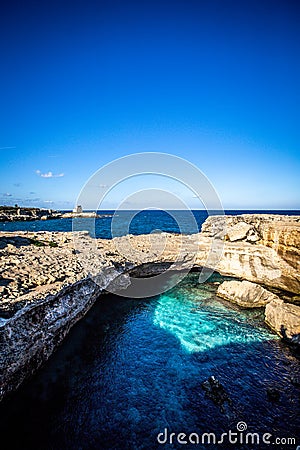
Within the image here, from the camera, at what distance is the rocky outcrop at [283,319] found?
14.8m

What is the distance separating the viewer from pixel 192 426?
9.18 meters

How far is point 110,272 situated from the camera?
18.7 metres

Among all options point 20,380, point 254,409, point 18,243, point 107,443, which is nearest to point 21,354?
point 20,380

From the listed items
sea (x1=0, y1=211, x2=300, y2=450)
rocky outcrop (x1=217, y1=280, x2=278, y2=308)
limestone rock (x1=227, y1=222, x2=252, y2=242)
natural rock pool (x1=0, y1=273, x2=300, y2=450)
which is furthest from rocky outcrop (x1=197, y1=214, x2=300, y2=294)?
sea (x1=0, y1=211, x2=300, y2=450)

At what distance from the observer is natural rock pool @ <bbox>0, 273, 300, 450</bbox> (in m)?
8.95

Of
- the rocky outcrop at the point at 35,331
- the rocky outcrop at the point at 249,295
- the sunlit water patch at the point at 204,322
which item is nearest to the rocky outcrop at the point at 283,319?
the sunlit water patch at the point at 204,322

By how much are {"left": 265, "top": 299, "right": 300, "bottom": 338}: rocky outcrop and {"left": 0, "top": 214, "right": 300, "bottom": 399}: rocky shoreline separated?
6 centimetres

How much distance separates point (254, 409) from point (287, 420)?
1.25m

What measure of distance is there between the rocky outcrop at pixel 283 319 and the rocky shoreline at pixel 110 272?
0.06 metres

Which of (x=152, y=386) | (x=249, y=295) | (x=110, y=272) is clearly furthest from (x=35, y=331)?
(x=249, y=295)

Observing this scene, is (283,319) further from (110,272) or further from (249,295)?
(110,272)

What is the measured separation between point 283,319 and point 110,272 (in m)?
13.2

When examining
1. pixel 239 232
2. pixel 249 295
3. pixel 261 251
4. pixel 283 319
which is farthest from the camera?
pixel 239 232

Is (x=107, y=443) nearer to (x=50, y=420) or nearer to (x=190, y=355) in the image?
(x=50, y=420)
